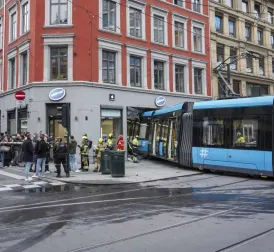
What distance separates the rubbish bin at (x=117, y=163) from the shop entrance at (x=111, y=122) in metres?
8.70

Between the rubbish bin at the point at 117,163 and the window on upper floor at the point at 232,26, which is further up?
the window on upper floor at the point at 232,26

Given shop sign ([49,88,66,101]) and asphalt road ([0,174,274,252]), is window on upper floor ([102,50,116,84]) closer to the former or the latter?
shop sign ([49,88,66,101])

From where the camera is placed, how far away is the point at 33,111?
24.2 metres

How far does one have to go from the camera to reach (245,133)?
1515 centimetres

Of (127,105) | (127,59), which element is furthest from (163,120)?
(127,59)

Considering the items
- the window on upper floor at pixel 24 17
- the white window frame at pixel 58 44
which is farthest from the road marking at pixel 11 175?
the window on upper floor at pixel 24 17

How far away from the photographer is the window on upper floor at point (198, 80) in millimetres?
32531

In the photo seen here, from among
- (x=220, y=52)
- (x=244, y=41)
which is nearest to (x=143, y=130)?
(x=220, y=52)

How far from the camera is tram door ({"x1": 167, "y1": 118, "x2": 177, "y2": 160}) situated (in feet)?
64.6

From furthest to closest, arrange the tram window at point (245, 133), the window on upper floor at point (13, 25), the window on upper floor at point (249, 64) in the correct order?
the window on upper floor at point (249, 64) → the window on upper floor at point (13, 25) → the tram window at point (245, 133)

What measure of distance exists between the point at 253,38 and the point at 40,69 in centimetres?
2448

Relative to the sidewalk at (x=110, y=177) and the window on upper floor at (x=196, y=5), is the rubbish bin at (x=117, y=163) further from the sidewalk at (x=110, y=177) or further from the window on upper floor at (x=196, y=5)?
the window on upper floor at (x=196, y=5)

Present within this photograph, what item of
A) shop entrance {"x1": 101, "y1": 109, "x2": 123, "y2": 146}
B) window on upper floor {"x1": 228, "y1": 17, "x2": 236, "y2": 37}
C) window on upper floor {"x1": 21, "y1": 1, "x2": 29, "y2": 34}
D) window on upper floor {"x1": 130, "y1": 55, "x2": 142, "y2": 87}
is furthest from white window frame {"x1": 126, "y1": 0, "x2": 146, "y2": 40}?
window on upper floor {"x1": 228, "y1": 17, "x2": 236, "y2": 37}

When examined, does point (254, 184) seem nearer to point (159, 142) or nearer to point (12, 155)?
point (159, 142)
